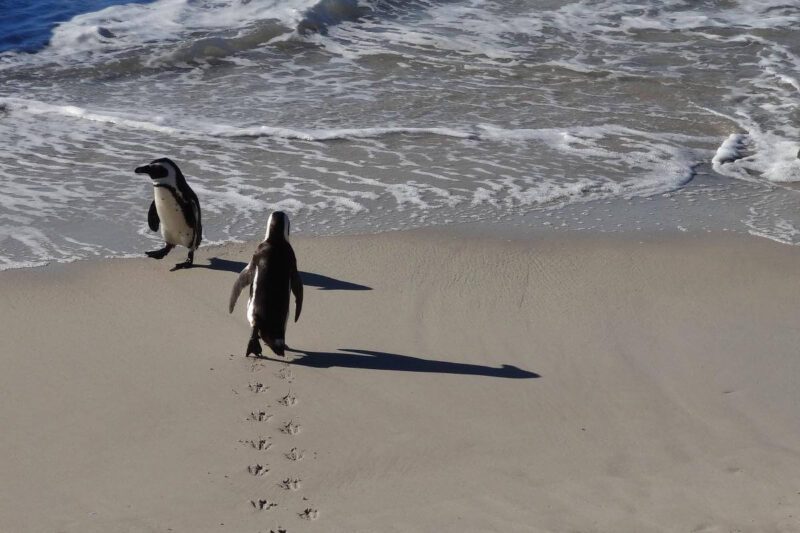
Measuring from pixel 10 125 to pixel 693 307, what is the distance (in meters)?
6.39

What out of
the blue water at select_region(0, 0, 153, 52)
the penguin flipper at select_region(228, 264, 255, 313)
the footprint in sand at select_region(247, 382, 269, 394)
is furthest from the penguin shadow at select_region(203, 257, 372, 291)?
the blue water at select_region(0, 0, 153, 52)

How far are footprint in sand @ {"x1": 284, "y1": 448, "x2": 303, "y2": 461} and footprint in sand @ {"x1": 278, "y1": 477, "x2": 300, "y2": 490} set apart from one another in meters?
0.16

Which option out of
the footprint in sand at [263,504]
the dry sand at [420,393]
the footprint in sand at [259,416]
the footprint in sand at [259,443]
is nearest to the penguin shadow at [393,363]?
the dry sand at [420,393]

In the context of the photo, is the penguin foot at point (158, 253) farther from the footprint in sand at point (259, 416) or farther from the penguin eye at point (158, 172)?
the footprint in sand at point (259, 416)

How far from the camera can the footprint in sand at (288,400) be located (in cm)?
464

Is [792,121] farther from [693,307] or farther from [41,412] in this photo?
[41,412]

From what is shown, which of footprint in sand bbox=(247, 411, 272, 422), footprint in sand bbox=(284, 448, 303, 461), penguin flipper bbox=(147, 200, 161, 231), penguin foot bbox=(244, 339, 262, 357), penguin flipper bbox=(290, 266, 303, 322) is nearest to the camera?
footprint in sand bbox=(284, 448, 303, 461)

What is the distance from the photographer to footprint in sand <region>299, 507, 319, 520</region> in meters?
3.77

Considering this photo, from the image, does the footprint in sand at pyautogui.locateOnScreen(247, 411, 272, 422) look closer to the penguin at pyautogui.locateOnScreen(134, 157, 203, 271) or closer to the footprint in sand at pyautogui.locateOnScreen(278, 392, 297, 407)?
the footprint in sand at pyautogui.locateOnScreen(278, 392, 297, 407)

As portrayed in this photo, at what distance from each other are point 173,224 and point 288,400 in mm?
2083

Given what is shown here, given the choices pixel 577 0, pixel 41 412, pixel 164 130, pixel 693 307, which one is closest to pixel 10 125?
pixel 164 130

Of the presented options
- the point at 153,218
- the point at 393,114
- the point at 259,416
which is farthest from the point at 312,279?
the point at 393,114

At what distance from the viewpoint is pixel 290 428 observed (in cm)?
440

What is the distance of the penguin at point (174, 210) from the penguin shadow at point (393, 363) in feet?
5.00
